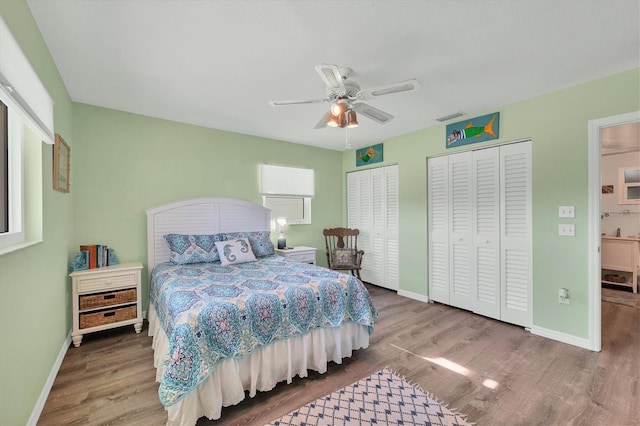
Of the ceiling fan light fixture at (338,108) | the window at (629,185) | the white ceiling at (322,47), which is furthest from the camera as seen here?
the window at (629,185)

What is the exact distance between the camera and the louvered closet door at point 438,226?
3.77 metres

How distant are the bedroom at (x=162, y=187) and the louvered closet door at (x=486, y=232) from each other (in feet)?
1.20

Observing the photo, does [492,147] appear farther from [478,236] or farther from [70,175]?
[70,175]

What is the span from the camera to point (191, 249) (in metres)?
3.27

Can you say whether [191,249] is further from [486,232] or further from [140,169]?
[486,232]

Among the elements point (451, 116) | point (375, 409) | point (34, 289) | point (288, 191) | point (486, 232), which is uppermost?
point (451, 116)

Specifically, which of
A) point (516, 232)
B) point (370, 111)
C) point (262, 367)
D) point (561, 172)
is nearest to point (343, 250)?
point (516, 232)

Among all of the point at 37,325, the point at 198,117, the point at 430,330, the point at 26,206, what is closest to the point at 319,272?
the point at 430,330

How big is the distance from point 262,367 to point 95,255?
7.27 ft

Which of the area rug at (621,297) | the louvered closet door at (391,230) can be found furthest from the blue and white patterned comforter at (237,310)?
the area rug at (621,297)

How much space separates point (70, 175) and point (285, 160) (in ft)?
8.75

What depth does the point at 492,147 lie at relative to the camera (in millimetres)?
3287

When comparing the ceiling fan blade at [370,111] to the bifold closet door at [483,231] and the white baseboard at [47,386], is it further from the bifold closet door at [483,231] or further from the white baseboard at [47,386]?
the white baseboard at [47,386]

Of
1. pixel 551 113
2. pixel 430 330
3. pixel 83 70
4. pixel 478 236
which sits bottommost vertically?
pixel 430 330
